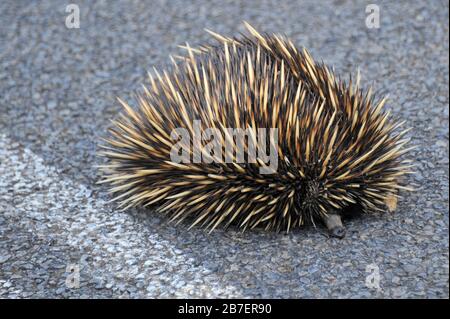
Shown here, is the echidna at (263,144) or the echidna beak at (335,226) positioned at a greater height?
the echidna at (263,144)

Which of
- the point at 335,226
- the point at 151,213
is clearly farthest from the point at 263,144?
the point at 151,213

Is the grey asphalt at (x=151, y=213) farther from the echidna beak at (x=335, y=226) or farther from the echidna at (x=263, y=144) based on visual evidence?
the echidna at (x=263, y=144)

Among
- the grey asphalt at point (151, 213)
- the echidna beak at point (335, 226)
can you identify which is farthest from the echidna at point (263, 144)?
the grey asphalt at point (151, 213)

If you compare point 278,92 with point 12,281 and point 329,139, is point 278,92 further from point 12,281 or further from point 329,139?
point 12,281

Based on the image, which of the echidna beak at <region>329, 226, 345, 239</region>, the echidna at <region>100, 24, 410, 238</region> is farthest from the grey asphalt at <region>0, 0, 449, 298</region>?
the echidna at <region>100, 24, 410, 238</region>

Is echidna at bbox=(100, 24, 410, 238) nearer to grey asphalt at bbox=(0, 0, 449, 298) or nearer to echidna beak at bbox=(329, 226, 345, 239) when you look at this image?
echidna beak at bbox=(329, 226, 345, 239)

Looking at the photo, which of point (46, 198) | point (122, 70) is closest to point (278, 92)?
point (46, 198)
